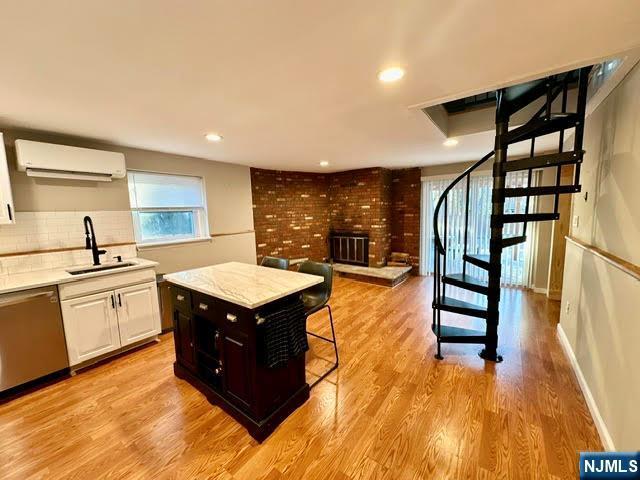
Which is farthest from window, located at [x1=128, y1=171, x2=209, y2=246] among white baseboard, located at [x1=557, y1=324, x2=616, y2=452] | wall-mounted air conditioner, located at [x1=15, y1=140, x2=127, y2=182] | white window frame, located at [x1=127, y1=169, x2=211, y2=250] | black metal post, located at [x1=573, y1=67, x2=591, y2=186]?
white baseboard, located at [x1=557, y1=324, x2=616, y2=452]

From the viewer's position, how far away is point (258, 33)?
118 cm

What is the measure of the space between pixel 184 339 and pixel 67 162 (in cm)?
208

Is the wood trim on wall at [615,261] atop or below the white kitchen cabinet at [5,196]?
below

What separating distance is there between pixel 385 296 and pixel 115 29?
4.07 m

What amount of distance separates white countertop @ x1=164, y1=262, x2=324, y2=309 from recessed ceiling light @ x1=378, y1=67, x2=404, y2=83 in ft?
4.48

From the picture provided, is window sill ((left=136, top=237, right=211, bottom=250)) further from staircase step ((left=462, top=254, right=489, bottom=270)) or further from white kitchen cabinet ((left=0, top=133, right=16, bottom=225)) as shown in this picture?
staircase step ((left=462, top=254, right=489, bottom=270))

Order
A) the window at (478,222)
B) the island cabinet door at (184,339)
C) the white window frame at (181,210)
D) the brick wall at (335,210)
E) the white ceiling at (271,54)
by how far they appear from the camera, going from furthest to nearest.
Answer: the brick wall at (335,210)
the window at (478,222)
the white window frame at (181,210)
the island cabinet door at (184,339)
the white ceiling at (271,54)

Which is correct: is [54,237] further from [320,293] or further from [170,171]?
[320,293]

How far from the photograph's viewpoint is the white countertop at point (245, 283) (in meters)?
1.60

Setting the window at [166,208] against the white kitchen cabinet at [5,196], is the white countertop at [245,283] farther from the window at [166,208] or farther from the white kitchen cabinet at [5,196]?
the window at [166,208]

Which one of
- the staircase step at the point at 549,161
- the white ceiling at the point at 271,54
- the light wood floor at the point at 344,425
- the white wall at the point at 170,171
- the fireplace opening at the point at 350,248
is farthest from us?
the fireplace opening at the point at 350,248

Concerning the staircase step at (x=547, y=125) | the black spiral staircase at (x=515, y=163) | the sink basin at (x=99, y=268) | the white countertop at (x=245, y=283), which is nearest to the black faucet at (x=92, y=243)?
the sink basin at (x=99, y=268)

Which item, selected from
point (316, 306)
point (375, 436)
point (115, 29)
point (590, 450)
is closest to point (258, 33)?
point (115, 29)

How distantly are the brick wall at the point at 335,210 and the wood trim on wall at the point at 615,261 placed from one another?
3.30m
